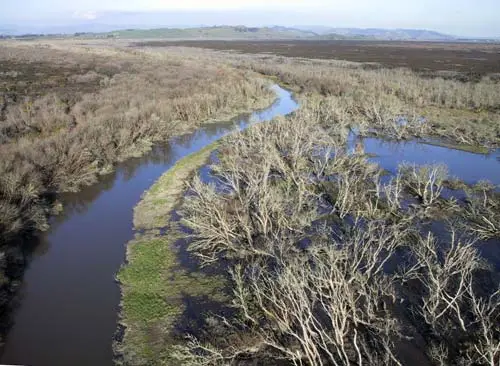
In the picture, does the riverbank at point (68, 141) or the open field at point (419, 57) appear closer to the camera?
the riverbank at point (68, 141)

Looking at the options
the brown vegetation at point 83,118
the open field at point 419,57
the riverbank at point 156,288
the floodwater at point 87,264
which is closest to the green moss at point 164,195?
the riverbank at point 156,288

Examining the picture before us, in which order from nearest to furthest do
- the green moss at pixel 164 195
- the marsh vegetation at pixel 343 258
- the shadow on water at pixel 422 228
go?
the marsh vegetation at pixel 343 258
the shadow on water at pixel 422 228
the green moss at pixel 164 195

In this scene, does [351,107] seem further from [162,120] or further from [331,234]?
[331,234]

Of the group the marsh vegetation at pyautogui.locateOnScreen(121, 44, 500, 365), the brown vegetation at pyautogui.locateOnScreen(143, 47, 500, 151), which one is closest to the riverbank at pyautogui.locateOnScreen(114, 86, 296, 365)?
the marsh vegetation at pyautogui.locateOnScreen(121, 44, 500, 365)

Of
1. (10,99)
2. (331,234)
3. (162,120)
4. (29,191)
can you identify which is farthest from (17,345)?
(10,99)

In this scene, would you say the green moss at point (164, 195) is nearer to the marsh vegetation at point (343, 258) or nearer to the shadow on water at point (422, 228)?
the shadow on water at point (422, 228)

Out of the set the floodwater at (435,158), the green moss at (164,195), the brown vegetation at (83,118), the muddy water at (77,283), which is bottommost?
the muddy water at (77,283)

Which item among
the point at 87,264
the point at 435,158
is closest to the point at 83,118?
the point at 87,264

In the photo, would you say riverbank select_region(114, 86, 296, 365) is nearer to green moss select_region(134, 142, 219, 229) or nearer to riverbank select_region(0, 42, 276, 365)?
green moss select_region(134, 142, 219, 229)

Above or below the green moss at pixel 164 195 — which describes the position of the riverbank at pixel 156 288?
below
